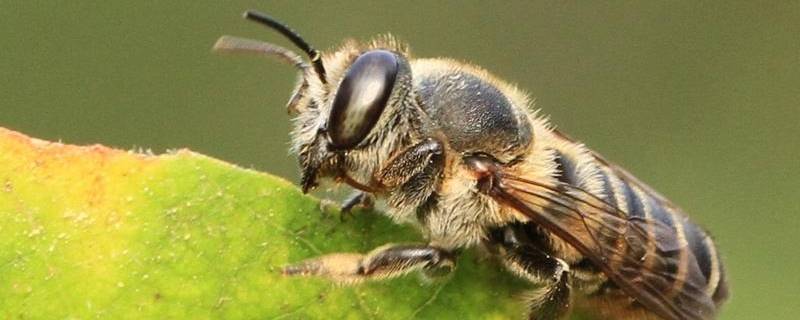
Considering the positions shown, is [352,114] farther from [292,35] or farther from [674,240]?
[674,240]

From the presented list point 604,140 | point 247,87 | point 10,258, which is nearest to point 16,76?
point 247,87

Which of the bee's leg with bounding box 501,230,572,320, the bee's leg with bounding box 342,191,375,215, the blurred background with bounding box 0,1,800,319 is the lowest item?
the blurred background with bounding box 0,1,800,319

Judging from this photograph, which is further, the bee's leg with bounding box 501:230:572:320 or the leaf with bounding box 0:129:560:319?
the bee's leg with bounding box 501:230:572:320

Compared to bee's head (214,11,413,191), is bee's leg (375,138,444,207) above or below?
below

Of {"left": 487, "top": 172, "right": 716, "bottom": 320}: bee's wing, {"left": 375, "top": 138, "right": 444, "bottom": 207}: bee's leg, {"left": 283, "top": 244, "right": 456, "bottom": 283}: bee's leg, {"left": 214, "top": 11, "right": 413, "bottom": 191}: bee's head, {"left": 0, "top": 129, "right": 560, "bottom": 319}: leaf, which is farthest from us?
{"left": 487, "top": 172, "right": 716, "bottom": 320}: bee's wing

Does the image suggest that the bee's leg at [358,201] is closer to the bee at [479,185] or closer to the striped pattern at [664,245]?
the bee at [479,185]

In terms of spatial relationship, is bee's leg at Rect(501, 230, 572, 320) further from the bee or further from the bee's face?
the bee's face

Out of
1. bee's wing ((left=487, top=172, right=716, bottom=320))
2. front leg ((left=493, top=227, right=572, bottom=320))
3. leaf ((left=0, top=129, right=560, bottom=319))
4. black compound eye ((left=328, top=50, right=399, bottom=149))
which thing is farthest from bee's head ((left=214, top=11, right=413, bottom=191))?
front leg ((left=493, top=227, right=572, bottom=320))

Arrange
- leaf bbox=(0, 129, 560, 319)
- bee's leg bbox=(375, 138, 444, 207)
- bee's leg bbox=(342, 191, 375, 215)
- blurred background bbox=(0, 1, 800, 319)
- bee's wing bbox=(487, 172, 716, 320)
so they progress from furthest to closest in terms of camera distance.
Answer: blurred background bbox=(0, 1, 800, 319) < bee's wing bbox=(487, 172, 716, 320) < bee's leg bbox=(375, 138, 444, 207) < bee's leg bbox=(342, 191, 375, 215) < leaf bbox=(0, 129, 560, 319)
